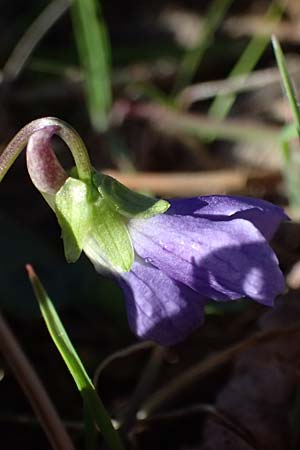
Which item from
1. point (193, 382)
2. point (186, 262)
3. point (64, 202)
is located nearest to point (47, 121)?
point (64, 202)

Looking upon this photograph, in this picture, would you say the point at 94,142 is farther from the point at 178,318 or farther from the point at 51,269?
the point at 178,318

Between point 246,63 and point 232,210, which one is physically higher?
point 232,210

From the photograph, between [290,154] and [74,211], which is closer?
[74,211]

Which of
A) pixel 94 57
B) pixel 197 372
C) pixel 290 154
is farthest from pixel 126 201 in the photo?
pixel 94 57

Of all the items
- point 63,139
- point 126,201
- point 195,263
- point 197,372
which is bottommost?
point 197,372

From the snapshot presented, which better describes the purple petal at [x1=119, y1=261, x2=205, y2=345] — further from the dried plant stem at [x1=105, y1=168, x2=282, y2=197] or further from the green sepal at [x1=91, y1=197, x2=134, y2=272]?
the dried plant stem at [x1=105, y1=168, x2=282, y2=197]

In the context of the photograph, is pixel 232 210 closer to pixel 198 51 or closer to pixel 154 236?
pixel 154 236
